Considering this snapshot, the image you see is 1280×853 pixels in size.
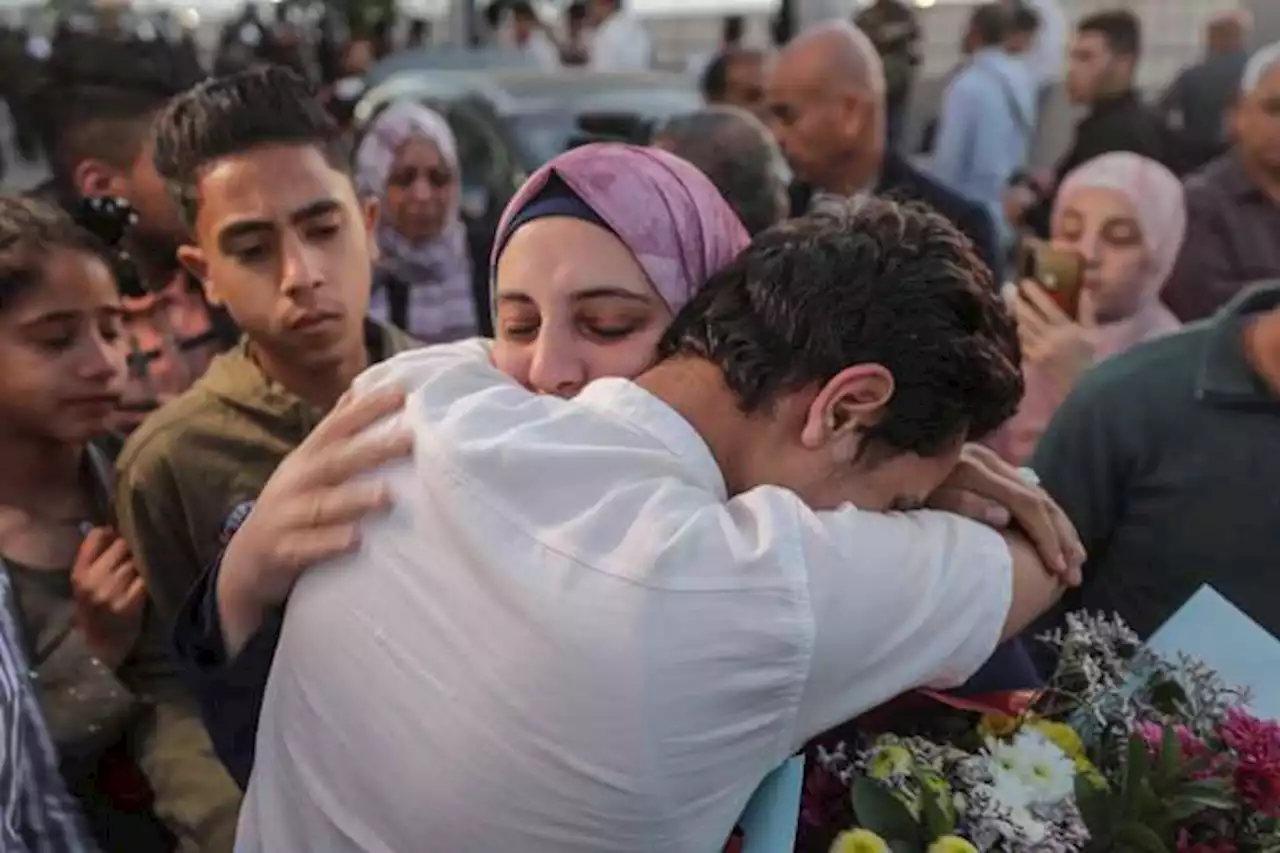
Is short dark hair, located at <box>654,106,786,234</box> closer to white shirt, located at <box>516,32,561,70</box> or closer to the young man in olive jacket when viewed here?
the young man in olive jacket

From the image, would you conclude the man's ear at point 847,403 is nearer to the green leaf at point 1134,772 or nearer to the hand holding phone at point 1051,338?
the green leaf at point 1134,772

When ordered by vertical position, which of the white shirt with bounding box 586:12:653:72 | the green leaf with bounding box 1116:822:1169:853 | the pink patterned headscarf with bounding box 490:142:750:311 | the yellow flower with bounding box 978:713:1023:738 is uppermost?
→ the pink patterned headscarf with bounding box 490:142:750:311

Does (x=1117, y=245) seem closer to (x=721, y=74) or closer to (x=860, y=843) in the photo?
(x=860, y=843)

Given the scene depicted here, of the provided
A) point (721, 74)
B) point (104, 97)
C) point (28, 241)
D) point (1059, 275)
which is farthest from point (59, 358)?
point (721, 74)

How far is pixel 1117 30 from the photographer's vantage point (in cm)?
591

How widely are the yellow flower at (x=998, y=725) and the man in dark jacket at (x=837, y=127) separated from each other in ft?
8.68

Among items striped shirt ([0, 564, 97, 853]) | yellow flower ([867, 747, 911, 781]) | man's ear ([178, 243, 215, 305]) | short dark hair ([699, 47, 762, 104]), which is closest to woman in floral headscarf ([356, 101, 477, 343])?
man's ear ([178, 243, 215, 305])

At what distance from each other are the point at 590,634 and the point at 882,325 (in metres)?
0.32

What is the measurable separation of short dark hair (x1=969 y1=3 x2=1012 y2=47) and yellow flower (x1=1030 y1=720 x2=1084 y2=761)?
675 centimetres

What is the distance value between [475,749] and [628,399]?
271mm

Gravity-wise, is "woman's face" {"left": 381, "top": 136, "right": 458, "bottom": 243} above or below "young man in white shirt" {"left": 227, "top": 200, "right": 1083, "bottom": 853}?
below

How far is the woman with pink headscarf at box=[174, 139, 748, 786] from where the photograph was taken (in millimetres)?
1354

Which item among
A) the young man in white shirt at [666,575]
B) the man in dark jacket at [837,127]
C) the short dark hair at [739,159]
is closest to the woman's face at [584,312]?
the young man in white shirt at [666,575]

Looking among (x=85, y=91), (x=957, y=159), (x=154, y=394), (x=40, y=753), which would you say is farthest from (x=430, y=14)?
(x=40, y=753)
